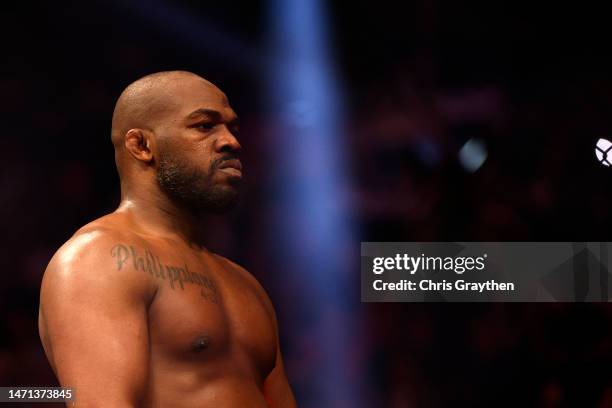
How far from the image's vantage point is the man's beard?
6.85 feet

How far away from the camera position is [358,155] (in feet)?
9.50

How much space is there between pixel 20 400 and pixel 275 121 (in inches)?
39.1

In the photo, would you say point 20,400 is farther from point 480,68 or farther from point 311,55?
point 480,68

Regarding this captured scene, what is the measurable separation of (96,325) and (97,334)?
16mm

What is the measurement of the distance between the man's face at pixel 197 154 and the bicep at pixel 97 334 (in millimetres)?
298

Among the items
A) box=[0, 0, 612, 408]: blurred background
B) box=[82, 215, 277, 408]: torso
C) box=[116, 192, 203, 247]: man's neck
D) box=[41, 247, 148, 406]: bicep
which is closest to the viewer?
box=[41, 247, 148, 406]: bicep

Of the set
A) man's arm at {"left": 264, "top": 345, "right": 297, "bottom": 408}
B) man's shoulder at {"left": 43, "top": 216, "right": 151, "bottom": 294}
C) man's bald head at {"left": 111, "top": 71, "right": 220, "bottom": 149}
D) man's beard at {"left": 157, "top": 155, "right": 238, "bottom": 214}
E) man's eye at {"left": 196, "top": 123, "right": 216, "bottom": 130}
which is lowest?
man's arm at {"left": 264, "top": 345, "right": 297, "bottom": 408}

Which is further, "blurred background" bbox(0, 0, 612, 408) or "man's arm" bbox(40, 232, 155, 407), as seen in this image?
"blurred background" bbox(0, 0, 612, 408)

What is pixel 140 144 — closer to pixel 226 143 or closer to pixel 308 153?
pixel 226 143

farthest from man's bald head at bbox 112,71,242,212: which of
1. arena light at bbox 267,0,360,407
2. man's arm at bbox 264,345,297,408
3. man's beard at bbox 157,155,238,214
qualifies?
arena light at bbox 267,0,360,407

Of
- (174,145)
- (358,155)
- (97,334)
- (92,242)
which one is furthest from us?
(358,155)

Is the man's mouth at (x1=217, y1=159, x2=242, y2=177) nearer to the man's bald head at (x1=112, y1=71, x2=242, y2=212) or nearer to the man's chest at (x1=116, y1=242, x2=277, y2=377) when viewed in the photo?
the man's bald head at (x1=112, y1=71, x2=242, y2=212)

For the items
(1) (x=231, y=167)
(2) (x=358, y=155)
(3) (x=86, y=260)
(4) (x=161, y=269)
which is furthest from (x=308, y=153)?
(3) (x=86, y=260)

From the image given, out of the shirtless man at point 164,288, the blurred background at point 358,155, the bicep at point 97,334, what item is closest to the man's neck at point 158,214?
the shirtless man at point 164,288
